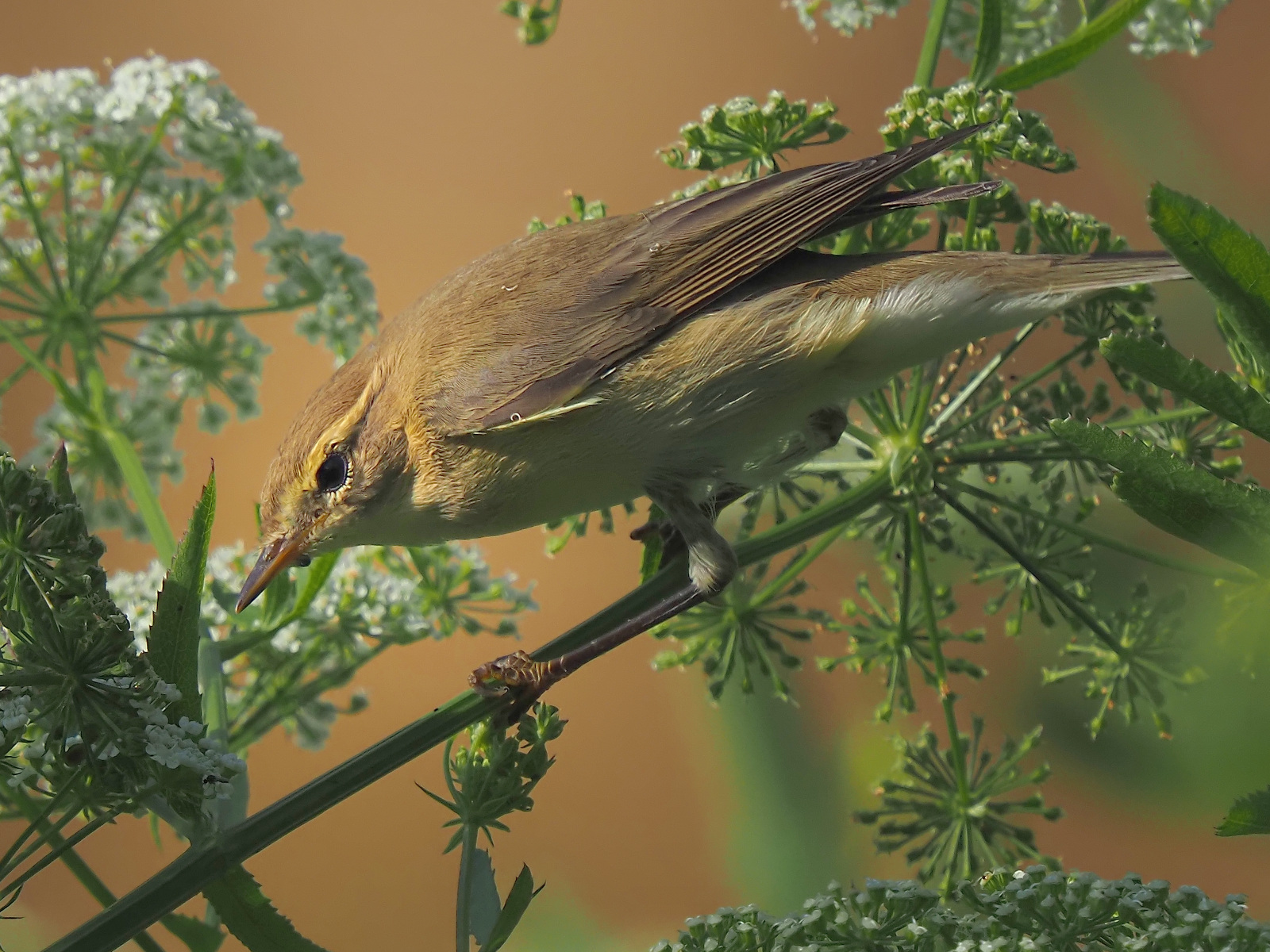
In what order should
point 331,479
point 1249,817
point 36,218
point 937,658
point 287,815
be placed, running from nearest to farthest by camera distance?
point 1249,817 → point 287,815 → point 331,479 → point 937,658 → point 36,218

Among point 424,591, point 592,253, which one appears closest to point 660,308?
point 592,253

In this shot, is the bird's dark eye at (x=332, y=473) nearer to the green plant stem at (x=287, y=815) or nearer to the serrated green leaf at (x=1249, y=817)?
the green plant stem at (x=287, y=815)

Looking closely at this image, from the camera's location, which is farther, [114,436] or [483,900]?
[114,436]

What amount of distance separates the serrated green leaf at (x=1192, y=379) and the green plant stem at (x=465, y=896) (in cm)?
64

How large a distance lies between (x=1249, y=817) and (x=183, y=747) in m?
0.73

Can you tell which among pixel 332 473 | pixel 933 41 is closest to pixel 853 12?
pixel 933 41

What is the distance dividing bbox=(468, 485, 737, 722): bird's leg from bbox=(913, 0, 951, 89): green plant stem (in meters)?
0.61

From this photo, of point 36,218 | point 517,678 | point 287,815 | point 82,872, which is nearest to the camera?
point 287,815

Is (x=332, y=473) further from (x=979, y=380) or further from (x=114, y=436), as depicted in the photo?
(x=979, y=380)

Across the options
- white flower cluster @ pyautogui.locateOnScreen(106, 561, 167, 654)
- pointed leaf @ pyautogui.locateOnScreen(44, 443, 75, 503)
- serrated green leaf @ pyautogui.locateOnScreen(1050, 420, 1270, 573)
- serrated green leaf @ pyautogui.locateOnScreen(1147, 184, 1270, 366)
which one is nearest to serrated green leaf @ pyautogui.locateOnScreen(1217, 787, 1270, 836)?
serrated green leaf @ pyautogui.locateOnScreen(1050, 420, 1270, 573)

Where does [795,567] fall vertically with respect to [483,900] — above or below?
above

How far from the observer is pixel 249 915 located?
896 mm

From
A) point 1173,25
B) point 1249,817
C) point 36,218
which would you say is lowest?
point 1249,817

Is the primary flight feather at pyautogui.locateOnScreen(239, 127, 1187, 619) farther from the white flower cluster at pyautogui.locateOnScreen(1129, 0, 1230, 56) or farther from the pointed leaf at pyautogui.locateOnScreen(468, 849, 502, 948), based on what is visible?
the white flower cluster at pyautogui.locateOnScreen(1129, 0, 1230, 56)
